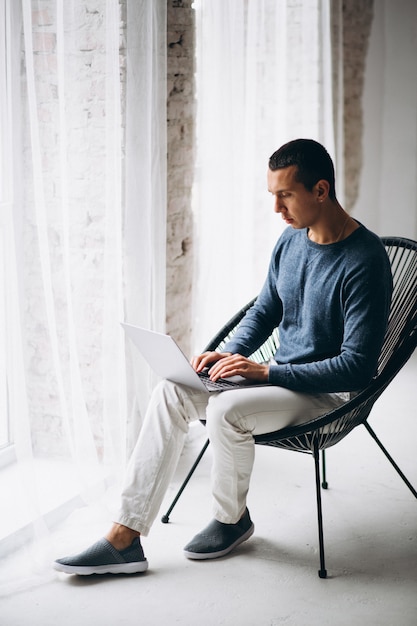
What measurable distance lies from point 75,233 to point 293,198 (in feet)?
2.57

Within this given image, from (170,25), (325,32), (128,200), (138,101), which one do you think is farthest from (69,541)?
(325,32)

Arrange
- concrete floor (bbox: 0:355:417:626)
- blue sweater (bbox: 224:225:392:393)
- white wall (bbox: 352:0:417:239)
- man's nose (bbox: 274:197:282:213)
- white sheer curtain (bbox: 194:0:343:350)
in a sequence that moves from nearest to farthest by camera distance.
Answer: concrete floor (bbox: 0:355:417:626), blue sweater (bbox: 224:225:392:393), man's nose (bbox: 274:197:282:213), white sheer curtain (bbox: 194:0:343:350), white wall (bbox: 352:0:417:239)

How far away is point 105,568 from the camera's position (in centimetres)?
232

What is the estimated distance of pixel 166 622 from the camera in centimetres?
212

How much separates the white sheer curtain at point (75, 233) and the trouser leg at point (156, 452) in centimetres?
29

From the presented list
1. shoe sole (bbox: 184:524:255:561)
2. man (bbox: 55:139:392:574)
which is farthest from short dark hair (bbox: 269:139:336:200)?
shoe sole (bbox: 184:524:255:561)

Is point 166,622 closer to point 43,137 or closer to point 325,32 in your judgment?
point 43,137

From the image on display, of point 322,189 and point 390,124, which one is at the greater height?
point 390,124

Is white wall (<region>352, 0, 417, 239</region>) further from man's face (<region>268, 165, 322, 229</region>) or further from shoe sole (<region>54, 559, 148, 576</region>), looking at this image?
shoe sole (<region>54, 559, 148, 576</region>)

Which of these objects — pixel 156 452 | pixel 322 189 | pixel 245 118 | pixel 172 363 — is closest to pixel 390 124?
pixel 245 118

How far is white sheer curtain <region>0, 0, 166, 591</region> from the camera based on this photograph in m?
2.35

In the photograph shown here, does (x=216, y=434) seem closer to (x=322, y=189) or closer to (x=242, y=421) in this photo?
(x=242, y=421)

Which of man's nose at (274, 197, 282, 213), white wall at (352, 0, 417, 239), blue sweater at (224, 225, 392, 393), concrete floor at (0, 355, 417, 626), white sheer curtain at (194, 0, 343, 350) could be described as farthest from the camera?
white wall at (352, 0, 417, 239)

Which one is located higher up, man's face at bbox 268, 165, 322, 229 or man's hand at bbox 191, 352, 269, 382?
man's face at bbox 268, 165, 322, 229
